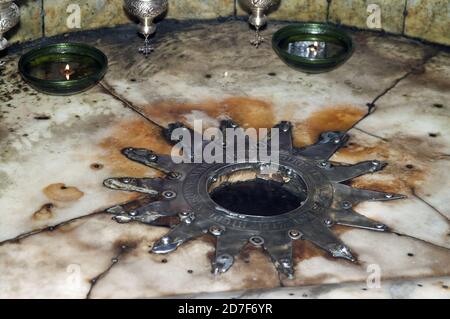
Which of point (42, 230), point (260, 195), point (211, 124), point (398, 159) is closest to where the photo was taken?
point (42, 230)

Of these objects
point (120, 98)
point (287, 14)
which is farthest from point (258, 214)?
point (287, 14)

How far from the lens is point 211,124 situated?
483cm

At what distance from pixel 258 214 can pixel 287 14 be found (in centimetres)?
227

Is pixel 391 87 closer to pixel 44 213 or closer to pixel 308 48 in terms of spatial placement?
pixel 308 48

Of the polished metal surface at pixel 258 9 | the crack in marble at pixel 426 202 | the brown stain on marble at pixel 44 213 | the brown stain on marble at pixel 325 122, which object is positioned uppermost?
the polished metal surface at pixel 258 9

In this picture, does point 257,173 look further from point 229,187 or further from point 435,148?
point 435,148

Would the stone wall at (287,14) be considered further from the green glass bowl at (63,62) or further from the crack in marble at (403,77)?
the green glass bowl at (63,62)

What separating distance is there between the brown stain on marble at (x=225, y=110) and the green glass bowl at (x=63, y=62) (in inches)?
16.1

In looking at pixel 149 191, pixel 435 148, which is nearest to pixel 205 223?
pixel 149 191

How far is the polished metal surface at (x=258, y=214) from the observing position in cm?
389

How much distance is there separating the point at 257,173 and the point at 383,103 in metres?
1.11

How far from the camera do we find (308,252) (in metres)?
3.88

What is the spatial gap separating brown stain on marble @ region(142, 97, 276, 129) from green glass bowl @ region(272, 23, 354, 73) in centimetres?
34

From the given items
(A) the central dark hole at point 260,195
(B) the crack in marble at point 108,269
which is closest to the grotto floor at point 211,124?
(B) the crack in marble at point 108,269
